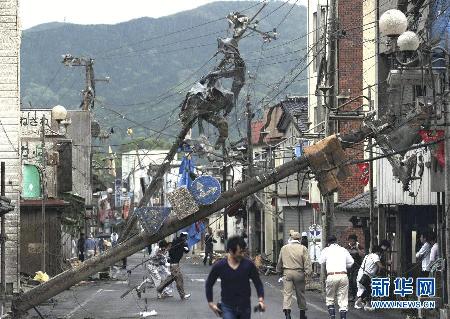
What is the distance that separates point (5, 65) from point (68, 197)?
2003cm

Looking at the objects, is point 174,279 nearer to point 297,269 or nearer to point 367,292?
point 367,292

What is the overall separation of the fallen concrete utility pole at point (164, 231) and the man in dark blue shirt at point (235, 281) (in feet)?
26.7

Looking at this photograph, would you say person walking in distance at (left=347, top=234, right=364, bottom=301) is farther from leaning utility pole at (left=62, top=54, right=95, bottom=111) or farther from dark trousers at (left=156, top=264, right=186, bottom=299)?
leaning utility pole at (left=62, top=54, right=95, bottom=111)

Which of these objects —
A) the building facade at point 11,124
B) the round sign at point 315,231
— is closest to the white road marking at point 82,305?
the building facade at point 11,124

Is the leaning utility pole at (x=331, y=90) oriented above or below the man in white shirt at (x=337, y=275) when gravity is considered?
above

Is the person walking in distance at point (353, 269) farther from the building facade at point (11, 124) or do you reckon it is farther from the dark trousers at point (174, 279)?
the building facade at point (11, 124)

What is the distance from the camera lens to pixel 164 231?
24.3 meters

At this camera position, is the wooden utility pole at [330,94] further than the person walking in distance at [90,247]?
No

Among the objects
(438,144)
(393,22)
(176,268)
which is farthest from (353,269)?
(393,22)

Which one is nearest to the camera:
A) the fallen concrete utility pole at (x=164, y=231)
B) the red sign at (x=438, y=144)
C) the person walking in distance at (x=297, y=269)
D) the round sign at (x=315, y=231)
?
the person walking in distance at (x=297, y=269)

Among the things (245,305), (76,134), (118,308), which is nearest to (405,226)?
Result: (118,308)

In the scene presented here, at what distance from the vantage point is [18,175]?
35.4 m

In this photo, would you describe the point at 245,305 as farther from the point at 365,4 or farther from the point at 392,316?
the point at 365,4

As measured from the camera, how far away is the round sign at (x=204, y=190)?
2373 cm
